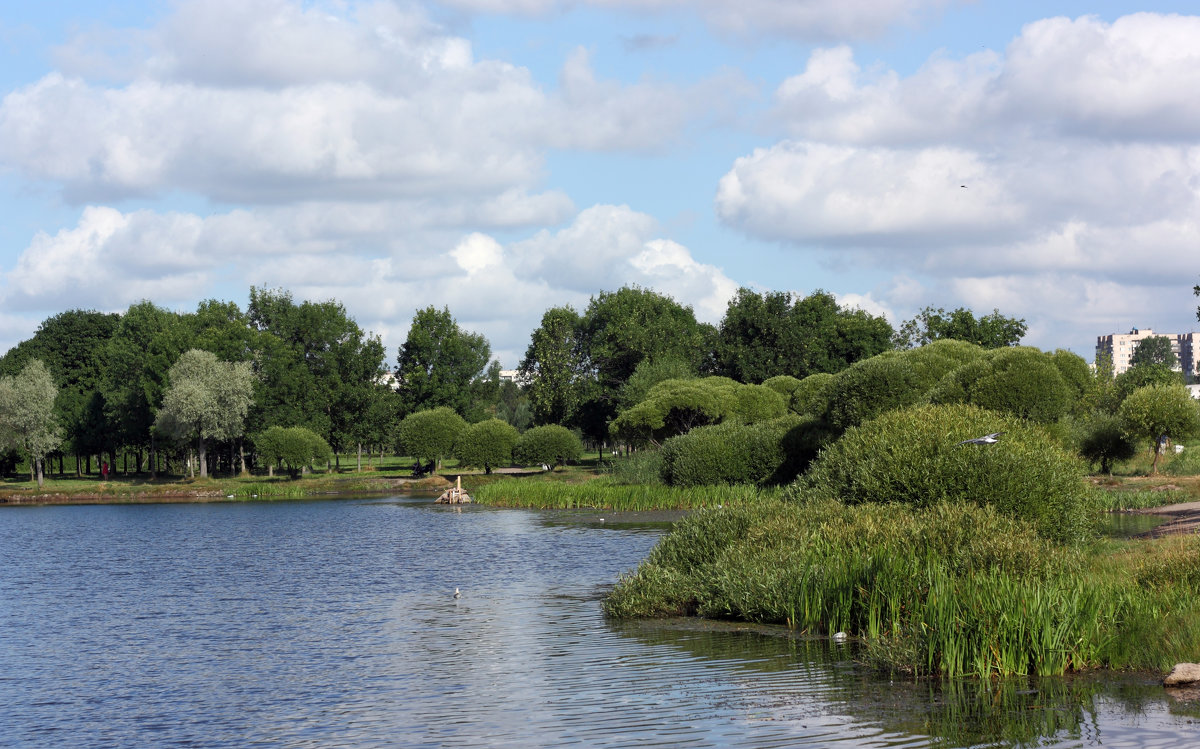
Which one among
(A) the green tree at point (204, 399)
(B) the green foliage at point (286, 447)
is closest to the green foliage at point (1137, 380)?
(B) the green foliage at point (286, 447)

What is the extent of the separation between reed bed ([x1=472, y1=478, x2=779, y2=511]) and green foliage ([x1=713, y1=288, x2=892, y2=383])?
139 ft

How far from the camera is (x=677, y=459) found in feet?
207

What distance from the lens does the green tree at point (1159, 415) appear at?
61.1 meters

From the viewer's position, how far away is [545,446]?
99.4 m

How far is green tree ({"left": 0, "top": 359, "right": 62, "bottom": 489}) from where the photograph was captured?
9150 centimetres

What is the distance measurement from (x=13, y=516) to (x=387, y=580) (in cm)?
5276

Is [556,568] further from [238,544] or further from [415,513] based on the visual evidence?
[415,513]

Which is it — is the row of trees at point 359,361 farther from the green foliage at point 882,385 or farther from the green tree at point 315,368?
the green foliage at point 882,385

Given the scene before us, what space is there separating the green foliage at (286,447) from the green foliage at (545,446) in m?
19.8

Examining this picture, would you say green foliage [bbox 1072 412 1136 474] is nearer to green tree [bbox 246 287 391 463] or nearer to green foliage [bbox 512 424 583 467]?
green foliage [bbox 512 424 583 467]

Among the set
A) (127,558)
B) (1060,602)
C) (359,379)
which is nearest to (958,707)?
(1060,602)

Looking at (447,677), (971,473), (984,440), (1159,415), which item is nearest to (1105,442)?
(1159,415)

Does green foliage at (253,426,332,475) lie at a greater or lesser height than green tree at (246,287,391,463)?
lesser

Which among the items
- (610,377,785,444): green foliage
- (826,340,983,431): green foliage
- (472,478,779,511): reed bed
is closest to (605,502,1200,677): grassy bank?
(826,340,983,431): green foliage
